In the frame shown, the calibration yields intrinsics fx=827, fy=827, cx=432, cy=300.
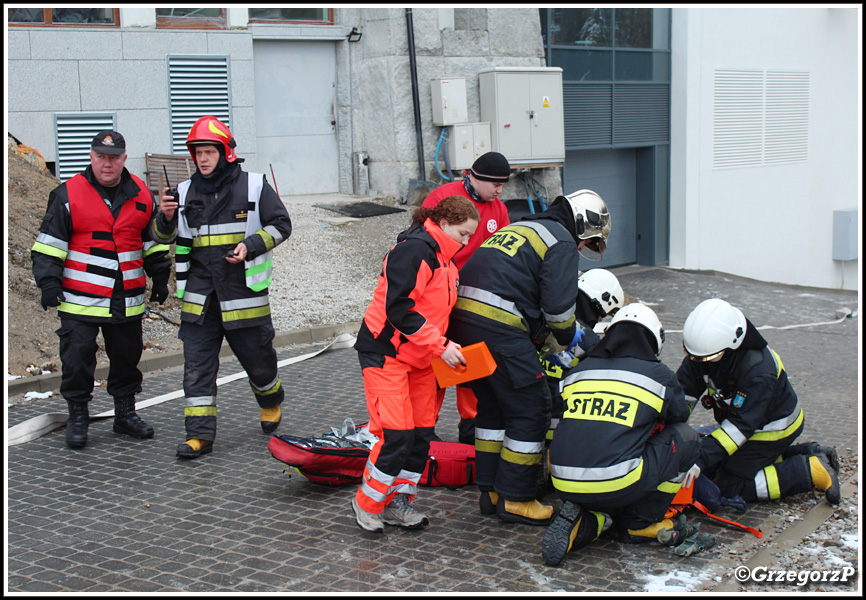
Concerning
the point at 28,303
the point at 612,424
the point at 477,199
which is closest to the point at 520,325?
the point at 612,424

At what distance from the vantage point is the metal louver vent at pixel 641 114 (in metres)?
16.0

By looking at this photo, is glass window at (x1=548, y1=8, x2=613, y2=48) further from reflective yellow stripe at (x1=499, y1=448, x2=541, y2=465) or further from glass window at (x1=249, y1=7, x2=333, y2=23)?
reflective yellow stripe at (x1=499, y1=448, x2=541, y2=465)

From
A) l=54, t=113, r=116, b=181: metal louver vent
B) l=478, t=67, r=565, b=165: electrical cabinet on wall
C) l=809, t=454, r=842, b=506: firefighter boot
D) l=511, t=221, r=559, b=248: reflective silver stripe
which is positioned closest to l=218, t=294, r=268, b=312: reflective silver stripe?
l=511, t=221, r=559, b=248: reflective silver stripe

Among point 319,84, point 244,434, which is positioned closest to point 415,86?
point 319,84

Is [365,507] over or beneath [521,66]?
beneath

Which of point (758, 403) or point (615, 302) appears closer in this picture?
point (758, 403)

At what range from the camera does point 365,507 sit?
14.1 feet

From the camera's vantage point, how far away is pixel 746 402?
4684 millimetres

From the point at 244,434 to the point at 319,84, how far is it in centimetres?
944

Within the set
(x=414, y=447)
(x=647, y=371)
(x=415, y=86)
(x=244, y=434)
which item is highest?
(x=415, y=86)

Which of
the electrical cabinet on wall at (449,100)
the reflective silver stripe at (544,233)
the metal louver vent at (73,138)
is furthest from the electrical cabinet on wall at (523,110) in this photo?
the reflective silver stripe at (544,233)

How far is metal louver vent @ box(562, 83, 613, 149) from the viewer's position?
15.2 m

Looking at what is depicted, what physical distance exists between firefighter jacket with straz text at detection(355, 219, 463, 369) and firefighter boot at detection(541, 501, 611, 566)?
1.01 metres

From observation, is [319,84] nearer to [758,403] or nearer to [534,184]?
[534,184]
